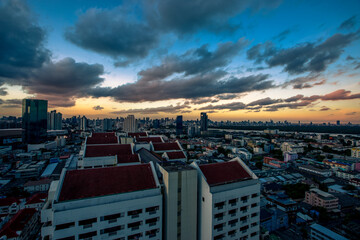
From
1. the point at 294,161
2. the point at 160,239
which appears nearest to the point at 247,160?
the point at 294,161

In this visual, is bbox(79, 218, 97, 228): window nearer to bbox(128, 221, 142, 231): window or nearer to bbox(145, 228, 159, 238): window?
bbox(128, 221, 142, 231): window

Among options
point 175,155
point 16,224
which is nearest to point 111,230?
point 175,155

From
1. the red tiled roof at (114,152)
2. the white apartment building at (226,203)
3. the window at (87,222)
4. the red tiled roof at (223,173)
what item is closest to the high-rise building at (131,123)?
the red tiled roof at (114,152)

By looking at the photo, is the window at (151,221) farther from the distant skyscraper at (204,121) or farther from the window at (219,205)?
the distant skyscraper at (204,121)

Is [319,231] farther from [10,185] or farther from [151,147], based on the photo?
[10,185]

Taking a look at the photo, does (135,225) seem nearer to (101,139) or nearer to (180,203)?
(180,203)

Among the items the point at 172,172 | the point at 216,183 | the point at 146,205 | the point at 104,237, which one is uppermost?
the point at 172,172

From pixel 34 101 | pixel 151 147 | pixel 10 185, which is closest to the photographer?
pixel 151 147
